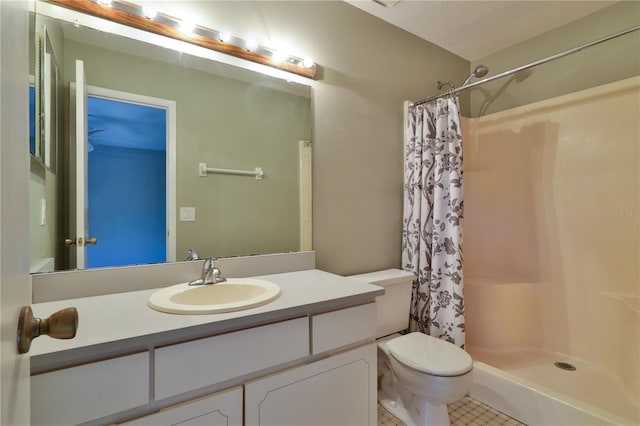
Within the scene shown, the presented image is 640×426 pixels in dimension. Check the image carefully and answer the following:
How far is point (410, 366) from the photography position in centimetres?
142

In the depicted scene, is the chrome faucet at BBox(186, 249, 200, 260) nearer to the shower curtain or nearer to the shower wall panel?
the shower curtain

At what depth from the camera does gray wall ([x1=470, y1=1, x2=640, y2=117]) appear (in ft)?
6.12

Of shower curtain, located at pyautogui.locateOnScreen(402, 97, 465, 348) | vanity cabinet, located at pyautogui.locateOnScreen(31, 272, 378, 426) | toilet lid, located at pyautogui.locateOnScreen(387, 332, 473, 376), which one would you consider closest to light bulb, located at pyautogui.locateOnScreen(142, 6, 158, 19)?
vanity cabinet, located at pyautogui.locateOnScreen(31, 272, 378, 426)

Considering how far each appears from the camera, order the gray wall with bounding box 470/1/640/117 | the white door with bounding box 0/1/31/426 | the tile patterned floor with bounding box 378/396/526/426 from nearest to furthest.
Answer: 1. the white door with bounding box 0/1/31/426
2. the tile patterned floor with bounding box 378/396/526/426
3. the gray wall with bounding box 470/1/640/117

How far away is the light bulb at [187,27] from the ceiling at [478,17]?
1009mm

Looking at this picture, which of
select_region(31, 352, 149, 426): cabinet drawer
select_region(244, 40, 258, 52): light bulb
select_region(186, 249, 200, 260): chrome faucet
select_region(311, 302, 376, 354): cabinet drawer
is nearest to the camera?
select_region(31, 352, 149, 426): cabinet drawer

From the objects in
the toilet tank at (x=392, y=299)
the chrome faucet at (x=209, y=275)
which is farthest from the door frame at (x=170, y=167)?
the toilet tank at (x=392, y=299)

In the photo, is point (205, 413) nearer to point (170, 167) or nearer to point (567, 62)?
point (170, 167)

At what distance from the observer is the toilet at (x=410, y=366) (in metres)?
1.36

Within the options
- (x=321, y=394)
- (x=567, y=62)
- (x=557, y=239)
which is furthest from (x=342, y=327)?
(x=567, y=62)

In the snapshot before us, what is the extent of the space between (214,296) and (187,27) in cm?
115

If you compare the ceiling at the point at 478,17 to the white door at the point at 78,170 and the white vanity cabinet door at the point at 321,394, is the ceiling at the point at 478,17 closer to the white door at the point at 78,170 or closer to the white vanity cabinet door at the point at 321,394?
the white door at the point at 78,170

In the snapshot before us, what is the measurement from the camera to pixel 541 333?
7.04 ft

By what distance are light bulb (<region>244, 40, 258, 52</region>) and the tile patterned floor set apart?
2024mm
